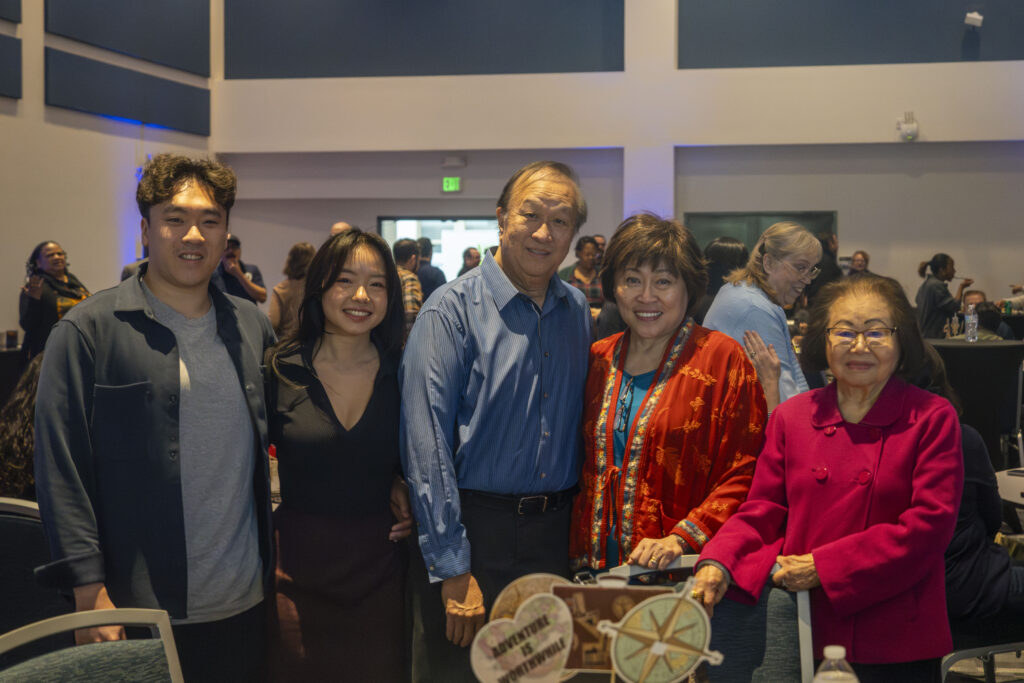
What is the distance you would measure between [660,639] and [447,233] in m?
10.4

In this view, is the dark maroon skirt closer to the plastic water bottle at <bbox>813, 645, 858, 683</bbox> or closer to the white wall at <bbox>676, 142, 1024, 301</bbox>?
the plastic water bottle at <bbox>813, 645, 858, 683</bbox>

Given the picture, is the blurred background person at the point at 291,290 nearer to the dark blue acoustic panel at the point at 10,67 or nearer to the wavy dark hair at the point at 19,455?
the wavy dark hair at the point at 19,455

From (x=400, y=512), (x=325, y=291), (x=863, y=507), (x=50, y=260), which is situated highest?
(x=50, y=260)

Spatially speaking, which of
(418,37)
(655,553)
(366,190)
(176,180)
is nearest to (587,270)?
(176,180)

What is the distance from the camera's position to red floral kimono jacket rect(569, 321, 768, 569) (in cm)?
205

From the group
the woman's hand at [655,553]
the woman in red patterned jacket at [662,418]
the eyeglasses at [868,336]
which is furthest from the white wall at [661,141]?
the woman's hand at [655,553]

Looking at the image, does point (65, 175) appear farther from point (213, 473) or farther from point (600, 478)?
point (600, 478)

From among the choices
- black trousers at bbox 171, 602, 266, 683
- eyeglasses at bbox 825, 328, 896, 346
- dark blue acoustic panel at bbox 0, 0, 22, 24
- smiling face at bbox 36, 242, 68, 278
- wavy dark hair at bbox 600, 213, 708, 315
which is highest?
dark blue acoustic panel at bbox 0, 0, 22, 24

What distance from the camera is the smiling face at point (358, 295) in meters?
2.34

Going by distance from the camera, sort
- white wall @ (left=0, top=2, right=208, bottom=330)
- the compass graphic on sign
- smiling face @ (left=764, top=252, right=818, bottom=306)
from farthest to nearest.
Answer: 1. white wall @ (left=0, top=2, right=208, bottom=330)
2. smiling face @ (left=764, top=252, right=818, bottom=306)
3. the compass graphic on sign

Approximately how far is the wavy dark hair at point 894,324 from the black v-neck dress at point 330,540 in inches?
41.3

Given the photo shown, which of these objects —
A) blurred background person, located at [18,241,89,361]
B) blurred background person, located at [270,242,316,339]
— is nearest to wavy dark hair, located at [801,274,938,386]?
blurred background person, located at [270,242,316,339]

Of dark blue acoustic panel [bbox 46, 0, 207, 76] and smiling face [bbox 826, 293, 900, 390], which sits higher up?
dark blue acoustic panel [bbox 46, 0, 207, 76]

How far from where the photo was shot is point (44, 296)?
6.89 m
